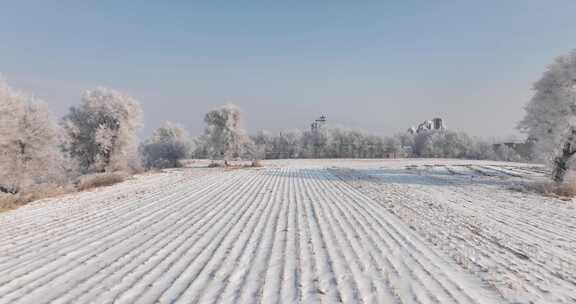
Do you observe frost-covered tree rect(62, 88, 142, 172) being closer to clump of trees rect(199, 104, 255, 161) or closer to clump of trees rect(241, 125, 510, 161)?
clump of trees rect(199, 104, 255, 161)

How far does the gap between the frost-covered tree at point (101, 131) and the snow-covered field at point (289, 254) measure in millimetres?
20747

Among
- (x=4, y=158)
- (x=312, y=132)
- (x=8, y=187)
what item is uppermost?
(x=312, y=132)

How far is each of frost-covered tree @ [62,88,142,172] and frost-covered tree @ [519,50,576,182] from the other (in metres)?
31.9

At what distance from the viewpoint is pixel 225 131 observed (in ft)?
139

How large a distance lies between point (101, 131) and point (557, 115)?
32.8 meters

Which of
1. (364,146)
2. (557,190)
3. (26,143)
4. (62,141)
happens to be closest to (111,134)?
(62,141)

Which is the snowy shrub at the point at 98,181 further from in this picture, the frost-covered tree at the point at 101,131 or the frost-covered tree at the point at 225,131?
the frost-covered tree at the point at 225,131

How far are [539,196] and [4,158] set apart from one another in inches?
1086

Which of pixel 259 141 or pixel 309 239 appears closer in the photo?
pixel 309 239

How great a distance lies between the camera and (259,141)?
9181 centimetres

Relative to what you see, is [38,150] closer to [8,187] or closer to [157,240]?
[8,187]

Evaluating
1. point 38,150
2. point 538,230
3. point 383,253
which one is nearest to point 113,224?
point 383,253

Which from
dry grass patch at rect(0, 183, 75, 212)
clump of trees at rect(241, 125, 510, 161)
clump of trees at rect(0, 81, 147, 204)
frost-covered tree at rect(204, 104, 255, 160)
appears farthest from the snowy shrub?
clump of trees at rect(241, 125, 510, 161)

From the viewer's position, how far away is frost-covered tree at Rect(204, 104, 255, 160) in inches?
1667
